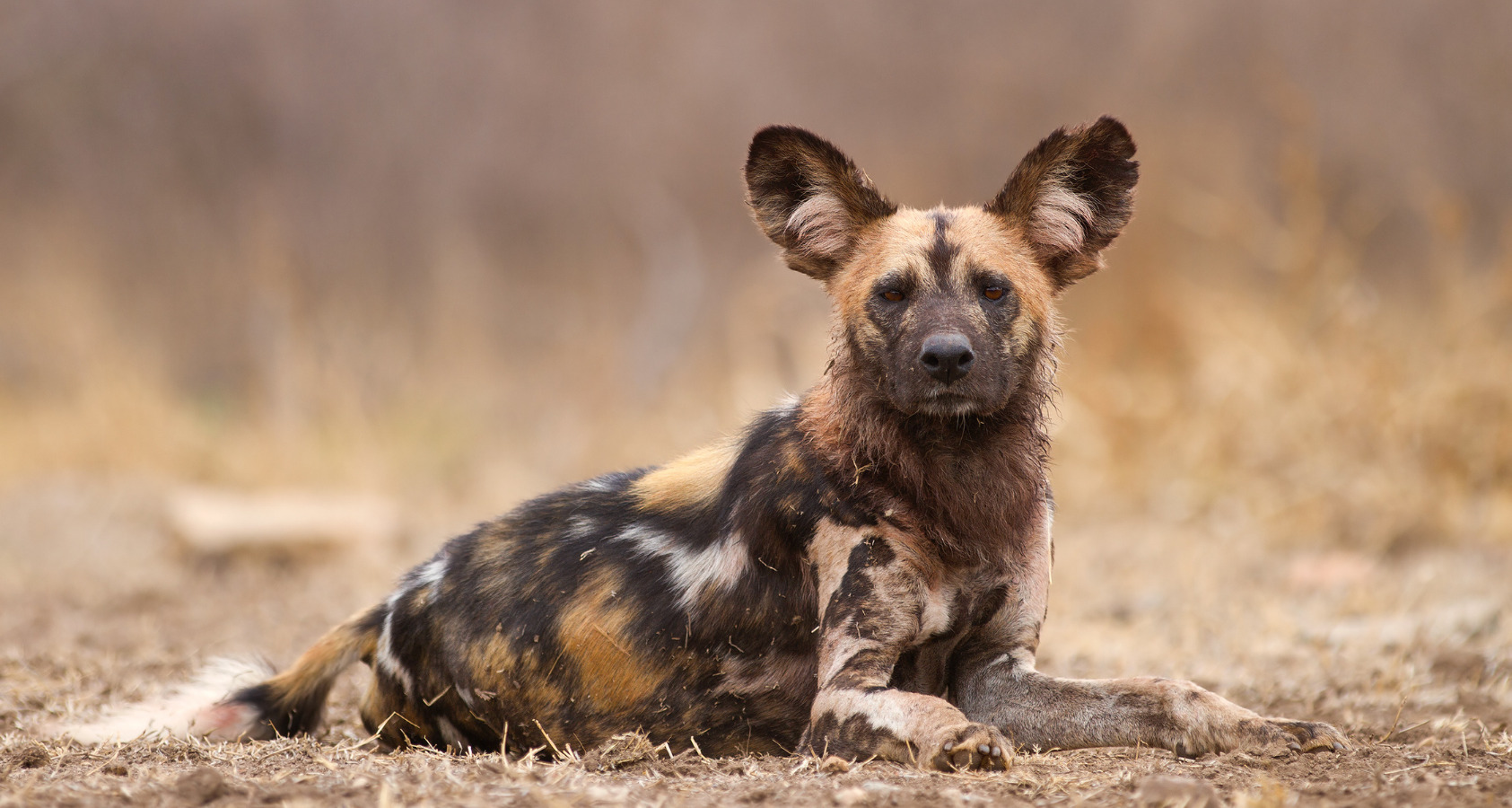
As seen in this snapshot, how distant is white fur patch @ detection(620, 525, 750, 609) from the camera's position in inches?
118

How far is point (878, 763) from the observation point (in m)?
2.61

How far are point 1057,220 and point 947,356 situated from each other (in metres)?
0.66

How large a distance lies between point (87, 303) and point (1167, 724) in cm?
1095

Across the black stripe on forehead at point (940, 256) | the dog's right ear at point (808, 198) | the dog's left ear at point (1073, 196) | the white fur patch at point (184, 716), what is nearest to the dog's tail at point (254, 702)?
A: the white fur patch at point (184, 716)

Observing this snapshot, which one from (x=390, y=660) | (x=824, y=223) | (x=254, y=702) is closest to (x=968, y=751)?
(x=824, y=223)

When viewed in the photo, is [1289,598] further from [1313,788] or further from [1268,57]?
[1268,57]

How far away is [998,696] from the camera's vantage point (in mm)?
2963

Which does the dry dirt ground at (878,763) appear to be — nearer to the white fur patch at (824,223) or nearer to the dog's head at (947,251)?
the dog's head at (947,251)

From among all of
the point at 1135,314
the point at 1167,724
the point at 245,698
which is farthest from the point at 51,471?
the point at 1167,724

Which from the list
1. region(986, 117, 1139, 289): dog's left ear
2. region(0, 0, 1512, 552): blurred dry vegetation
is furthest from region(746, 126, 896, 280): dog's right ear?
region(0, 0, 1512, 552): blurred dry vegetation

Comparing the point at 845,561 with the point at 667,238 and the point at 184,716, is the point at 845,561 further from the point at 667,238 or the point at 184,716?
the point at 667,238

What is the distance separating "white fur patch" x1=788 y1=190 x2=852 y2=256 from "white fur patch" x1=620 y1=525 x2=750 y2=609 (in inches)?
31.9

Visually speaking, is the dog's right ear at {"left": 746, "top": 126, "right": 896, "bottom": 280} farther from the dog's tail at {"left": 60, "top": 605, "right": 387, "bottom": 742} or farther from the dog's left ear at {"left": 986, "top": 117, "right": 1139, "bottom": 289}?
the dog's tail at {"left": 60, "top": 605, "right": 387, "bottom": 742}

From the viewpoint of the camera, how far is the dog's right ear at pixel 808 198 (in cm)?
322
